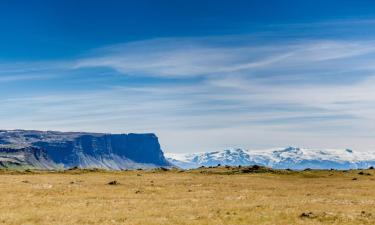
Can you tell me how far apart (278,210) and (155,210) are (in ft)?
41.0

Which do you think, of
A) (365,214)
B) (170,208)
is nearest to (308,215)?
(365,214)

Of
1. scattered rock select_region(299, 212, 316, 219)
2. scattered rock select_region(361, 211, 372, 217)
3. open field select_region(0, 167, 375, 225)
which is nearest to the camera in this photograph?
open field select_region(0, 167, 375, 225)

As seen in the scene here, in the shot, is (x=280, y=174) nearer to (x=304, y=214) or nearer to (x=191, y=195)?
(x=191, y=195)

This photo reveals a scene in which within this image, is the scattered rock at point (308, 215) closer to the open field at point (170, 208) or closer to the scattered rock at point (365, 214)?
the open field at point (170, 208)

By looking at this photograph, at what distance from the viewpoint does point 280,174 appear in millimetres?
125688

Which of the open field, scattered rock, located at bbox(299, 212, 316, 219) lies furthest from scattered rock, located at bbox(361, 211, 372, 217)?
scattered rock, located at bbox(299, 212, 316, 219)

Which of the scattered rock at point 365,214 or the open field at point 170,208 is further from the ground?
the scattered rock at point 365,214

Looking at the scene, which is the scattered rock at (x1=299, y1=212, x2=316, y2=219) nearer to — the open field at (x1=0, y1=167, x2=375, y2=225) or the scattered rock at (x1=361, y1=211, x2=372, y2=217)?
the open field at (x1=0, y1=167, x2=375, y2=225)

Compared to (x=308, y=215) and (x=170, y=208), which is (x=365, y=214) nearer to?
(x=308, y=215)

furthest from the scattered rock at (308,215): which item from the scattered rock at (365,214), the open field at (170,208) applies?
the scattered rock at (365,214)

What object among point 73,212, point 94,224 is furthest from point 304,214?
point 73,212

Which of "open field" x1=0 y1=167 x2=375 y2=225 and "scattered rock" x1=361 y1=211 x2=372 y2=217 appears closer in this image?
"open field" x1=0 y1=167 x2=375 y2=225

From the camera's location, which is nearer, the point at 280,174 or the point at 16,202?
the point at 16,202

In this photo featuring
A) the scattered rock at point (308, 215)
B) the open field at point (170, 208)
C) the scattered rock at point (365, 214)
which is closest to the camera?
the open field at point (170, 208)
